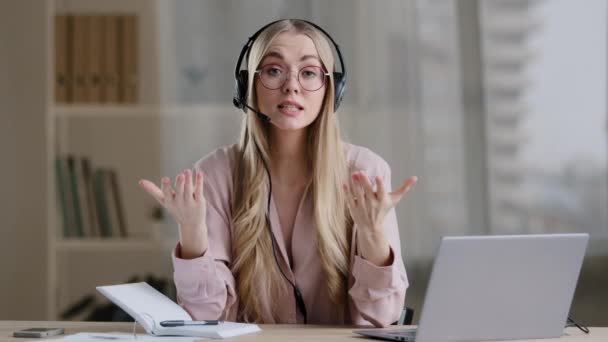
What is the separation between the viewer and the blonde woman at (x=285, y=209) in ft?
6.19

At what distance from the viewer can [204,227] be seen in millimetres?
1786

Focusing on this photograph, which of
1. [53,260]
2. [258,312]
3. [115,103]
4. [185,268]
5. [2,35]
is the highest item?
[2,35]

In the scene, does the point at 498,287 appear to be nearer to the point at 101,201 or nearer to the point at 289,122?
the point at 289,122

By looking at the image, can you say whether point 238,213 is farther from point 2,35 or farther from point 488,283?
point 2,35

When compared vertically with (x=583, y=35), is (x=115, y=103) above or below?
below

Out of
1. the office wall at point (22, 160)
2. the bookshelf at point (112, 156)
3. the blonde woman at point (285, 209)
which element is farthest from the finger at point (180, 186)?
the office wall at point (22, 160)

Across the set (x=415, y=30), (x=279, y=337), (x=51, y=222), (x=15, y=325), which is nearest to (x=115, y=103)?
(x=51, y=222)

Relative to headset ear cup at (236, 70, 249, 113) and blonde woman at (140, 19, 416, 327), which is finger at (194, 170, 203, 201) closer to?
blonde woman at (140, 19, 416, 327)

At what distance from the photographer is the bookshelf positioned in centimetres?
331

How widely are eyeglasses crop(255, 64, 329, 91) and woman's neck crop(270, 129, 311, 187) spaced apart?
0.42ft

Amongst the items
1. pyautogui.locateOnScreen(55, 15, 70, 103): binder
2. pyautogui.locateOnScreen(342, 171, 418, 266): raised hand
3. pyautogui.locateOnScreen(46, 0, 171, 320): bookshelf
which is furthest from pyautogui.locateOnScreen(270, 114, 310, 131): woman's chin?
pyautogui.locateOnScreen(55, 15, 70, 103): binder

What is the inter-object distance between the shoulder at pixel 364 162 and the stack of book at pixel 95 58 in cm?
145

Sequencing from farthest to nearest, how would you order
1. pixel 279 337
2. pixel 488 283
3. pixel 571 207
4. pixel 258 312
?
pixel 571 207
pixel 258 312
pixel 279 337
pixel 488 283

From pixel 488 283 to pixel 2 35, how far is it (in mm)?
2559
